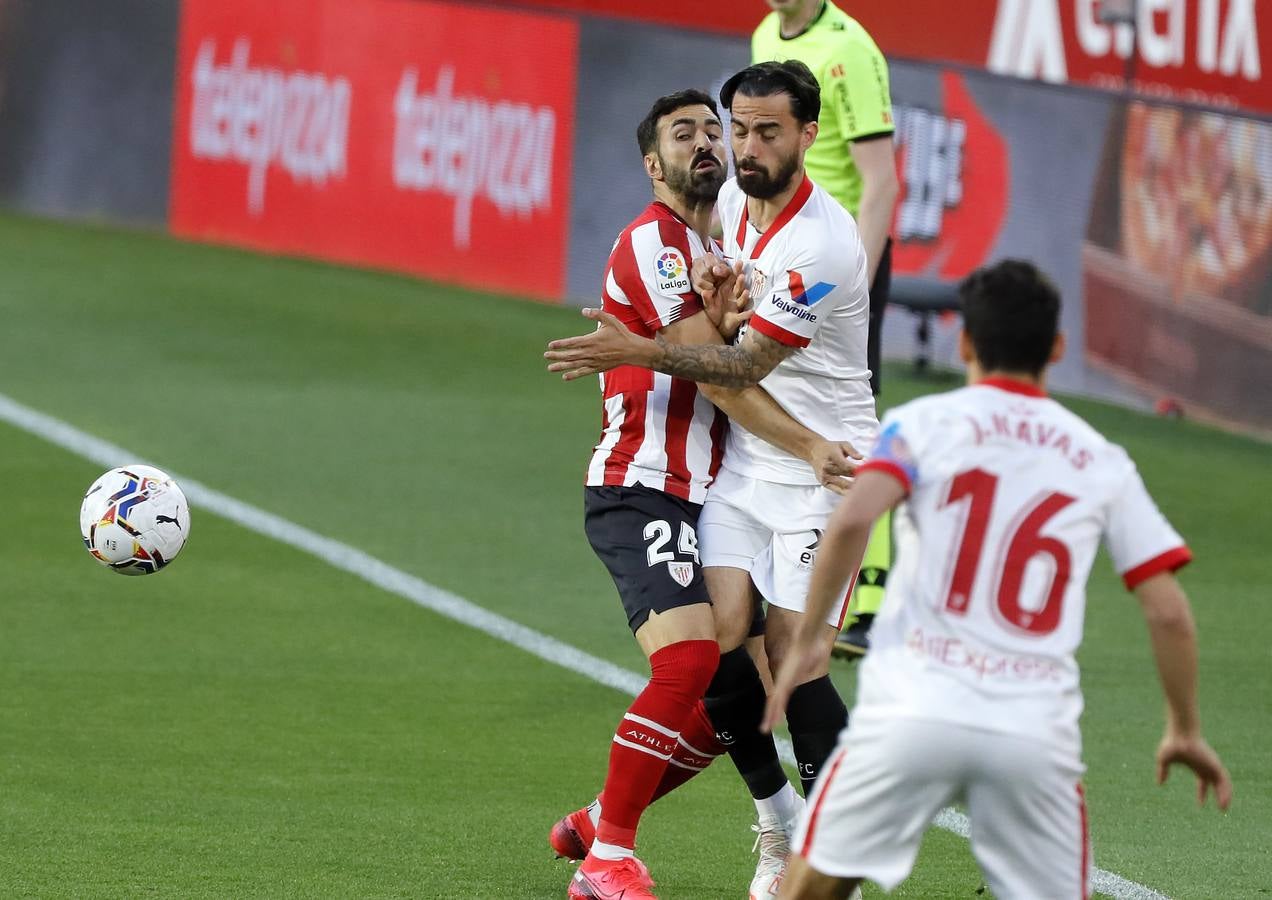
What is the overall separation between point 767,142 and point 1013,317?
1762 millimetres

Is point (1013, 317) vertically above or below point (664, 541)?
above

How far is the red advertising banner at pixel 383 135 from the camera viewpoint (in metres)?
18.7

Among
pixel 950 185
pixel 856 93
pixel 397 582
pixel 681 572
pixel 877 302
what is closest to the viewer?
pixel 681 572

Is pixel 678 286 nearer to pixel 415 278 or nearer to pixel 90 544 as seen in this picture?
pixel 90 544

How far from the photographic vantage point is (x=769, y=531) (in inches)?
246

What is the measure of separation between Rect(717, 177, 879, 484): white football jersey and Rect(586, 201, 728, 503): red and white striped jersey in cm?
13

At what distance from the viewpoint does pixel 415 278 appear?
773 inches

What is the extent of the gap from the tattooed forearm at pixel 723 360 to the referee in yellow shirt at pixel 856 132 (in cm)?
238

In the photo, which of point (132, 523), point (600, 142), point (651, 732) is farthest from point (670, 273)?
point (600, 142)

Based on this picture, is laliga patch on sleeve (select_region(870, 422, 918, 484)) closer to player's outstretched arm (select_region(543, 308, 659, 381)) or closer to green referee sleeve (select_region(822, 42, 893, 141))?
player's outstretched arm (select_region(543, 308, 659, 381))

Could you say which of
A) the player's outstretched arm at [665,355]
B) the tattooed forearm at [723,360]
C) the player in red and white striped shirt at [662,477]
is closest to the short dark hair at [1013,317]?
the player's outstretched arm at [665,355]

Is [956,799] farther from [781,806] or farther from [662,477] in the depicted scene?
[662,477]

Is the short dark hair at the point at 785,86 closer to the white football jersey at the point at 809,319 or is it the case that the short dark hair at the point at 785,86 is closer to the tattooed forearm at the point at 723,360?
the white football jersey at the point at 809,319

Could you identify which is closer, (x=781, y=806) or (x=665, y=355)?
(x=665, y=355)
